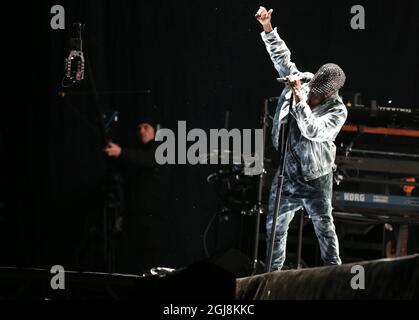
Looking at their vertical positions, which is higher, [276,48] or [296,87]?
[276,48]

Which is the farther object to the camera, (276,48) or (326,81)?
(276,48)

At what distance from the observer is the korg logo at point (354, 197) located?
20.5 feet

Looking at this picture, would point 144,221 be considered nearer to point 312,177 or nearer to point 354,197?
point 354,197

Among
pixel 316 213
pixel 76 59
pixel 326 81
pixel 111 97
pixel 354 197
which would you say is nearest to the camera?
pixel 326 81

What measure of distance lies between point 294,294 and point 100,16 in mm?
5409

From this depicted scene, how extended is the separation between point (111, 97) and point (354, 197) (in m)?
2.83

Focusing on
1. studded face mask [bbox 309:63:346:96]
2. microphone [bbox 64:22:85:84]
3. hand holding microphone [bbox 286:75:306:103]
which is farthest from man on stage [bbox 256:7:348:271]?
microphone [bbox 64:22:85:84]

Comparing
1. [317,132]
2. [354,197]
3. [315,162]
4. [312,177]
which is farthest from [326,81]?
[354,197]

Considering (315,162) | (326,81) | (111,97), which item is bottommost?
(315,162)

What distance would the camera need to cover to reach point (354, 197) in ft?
20.6

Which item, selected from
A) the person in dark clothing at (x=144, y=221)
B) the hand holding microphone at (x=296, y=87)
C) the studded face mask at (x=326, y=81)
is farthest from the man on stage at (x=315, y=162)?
the person in dark clothing at (x=144, y=221)

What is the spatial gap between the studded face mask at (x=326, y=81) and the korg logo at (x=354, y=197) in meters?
1.29
